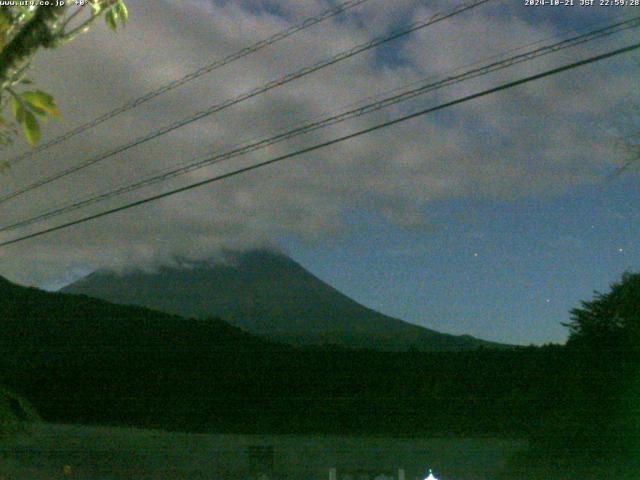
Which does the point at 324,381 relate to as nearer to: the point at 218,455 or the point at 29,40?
the point at 218,455

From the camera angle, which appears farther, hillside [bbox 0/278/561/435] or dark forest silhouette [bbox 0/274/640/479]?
hillside [bbox 0/278/561/435]

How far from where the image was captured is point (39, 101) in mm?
1985

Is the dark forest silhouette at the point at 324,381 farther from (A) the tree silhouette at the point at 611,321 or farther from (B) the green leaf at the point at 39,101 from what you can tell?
(B) the green leaf at the point at 39,101

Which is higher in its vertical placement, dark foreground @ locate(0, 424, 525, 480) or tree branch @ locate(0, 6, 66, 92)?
tree branch @ locate(0, 6, 66, 92)

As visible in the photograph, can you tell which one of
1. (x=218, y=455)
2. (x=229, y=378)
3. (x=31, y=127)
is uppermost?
(x=229, y=378)

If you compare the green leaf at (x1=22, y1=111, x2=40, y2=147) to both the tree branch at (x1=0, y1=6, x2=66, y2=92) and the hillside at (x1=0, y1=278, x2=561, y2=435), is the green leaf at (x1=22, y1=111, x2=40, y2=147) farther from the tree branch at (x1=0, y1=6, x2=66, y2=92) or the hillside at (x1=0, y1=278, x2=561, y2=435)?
the hillside at (x1=0, y1=278, x2=561, y2=435)

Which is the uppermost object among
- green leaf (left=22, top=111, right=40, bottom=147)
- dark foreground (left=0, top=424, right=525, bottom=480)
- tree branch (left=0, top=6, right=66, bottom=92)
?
tree branch (left=0, top=6, right=66, bottom=92)

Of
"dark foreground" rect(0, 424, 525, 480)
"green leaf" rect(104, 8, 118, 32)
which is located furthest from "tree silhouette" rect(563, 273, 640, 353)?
"green leaf" rect(104, 8, 118, 32)

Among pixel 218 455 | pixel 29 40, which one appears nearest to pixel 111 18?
pixel 29 40

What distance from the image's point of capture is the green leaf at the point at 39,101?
1984 mm

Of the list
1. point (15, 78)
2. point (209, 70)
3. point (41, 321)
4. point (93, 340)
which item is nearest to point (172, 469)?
point (93, 340)

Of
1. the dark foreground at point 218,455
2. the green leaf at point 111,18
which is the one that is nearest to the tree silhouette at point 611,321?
the dark foreground at point 218,455

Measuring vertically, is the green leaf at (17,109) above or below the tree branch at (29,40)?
below

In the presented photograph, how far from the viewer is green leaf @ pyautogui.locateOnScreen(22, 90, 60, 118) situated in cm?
198
